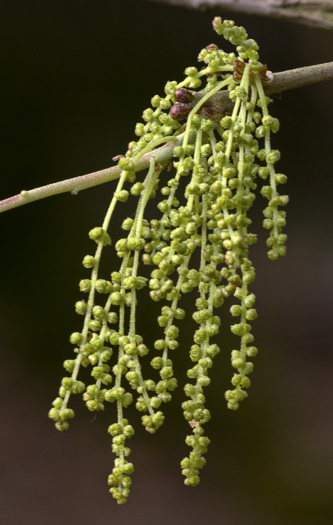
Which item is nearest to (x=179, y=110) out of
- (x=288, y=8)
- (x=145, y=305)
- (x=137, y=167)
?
(x=137, y=167)

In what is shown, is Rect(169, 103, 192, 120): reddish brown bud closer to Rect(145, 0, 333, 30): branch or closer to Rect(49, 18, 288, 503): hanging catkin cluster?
Rect(49, 18, 288, 503): hanging catkin cluster

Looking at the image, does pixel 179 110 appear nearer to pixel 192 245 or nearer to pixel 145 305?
pixel 192 245

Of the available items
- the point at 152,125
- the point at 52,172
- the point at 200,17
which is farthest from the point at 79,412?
the point at 152,125

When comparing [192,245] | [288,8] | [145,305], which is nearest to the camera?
[192,245]

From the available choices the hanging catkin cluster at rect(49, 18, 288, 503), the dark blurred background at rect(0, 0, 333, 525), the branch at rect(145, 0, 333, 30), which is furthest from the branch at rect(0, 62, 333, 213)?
the dark blurred background at rect(0, 0, 333, 525)

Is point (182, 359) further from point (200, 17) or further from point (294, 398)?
point (200, 17)

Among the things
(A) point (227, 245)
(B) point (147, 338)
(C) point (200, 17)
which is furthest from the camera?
(B) point (147, 338)
